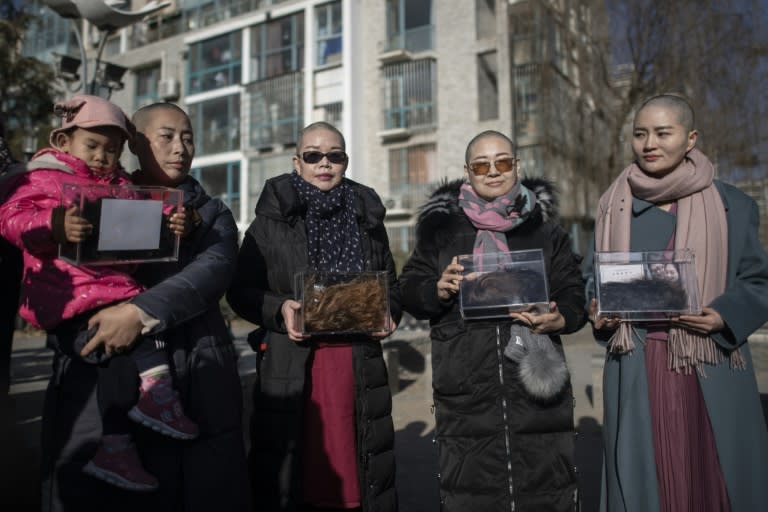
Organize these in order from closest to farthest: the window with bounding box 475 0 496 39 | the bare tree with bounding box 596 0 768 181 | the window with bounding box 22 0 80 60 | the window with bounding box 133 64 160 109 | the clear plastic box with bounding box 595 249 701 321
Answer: the clear plastic box with bounding box 595 249 701 321 < the bare tree with bounding box 596 0 768 181 < the window with bounding box 475 0 496 39 < the window with bounding box 133 64 160 109 < the window with bounding box 22 0 80 60

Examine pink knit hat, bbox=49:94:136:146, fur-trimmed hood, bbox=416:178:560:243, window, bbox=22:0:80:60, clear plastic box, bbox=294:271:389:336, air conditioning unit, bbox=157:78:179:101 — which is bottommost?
clear plastic box, bbox=294:271:389:336

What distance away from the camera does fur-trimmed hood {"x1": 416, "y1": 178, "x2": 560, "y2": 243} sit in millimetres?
2826

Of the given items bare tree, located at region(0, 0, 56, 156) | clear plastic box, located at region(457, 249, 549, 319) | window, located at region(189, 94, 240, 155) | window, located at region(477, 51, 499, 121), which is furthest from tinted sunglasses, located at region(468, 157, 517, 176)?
window, located at region(189, 94, 240, 155)

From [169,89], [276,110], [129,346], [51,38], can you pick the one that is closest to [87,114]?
[129,346]

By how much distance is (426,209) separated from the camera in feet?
9.46

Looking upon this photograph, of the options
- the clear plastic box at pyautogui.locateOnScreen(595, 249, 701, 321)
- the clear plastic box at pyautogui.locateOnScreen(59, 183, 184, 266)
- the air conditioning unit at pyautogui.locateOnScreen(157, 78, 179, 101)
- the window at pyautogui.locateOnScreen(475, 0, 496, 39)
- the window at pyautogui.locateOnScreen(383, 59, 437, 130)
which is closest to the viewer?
the clear plastic box at pyautogui.locateOnScreen(59, 183, 184, 266)

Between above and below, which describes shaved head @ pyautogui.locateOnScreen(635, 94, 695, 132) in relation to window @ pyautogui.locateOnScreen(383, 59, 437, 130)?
below

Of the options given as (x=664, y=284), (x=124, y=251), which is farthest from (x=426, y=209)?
(x=124, y=251)

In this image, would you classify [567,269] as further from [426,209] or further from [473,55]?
[473,55]

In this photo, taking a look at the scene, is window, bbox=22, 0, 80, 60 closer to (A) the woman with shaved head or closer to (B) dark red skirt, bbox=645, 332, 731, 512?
(A) the woman with shaved head

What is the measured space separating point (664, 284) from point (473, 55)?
21.2 meters

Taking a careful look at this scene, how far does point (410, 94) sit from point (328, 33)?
472 cm

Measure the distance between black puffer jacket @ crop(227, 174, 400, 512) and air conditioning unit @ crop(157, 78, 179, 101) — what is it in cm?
2883

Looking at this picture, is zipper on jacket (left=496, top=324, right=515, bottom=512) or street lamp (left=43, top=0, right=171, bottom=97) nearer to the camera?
zipper on jacket (left=496, top=324, right=515, bottom=512)
